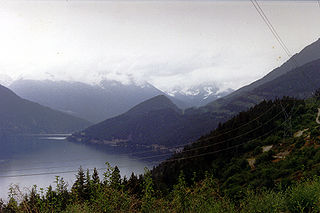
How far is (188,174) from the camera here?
6725 centimetres

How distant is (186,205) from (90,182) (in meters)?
4.03

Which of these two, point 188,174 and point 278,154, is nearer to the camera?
point 278,154

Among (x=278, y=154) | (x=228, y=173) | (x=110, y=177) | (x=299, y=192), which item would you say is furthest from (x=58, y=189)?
(x=228, y=173)

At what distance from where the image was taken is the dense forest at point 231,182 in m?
7.95

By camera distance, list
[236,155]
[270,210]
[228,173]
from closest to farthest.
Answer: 1. [270,210]
2. [228,173]
3. [236,155]

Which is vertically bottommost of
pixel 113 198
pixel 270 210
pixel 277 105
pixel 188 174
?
pixel 188 174

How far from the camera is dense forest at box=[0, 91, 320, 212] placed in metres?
7.95

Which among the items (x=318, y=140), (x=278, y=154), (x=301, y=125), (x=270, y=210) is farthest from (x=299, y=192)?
(x=301, y=125)

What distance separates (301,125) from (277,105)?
24.3 m

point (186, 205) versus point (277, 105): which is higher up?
point (277, 105)

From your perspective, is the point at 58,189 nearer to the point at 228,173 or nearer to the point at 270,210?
the point at 270,210

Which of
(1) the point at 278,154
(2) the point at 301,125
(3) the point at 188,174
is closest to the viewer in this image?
(1) the point at 278,154

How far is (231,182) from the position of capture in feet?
117

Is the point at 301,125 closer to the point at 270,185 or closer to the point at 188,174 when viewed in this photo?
the point at 188,174
